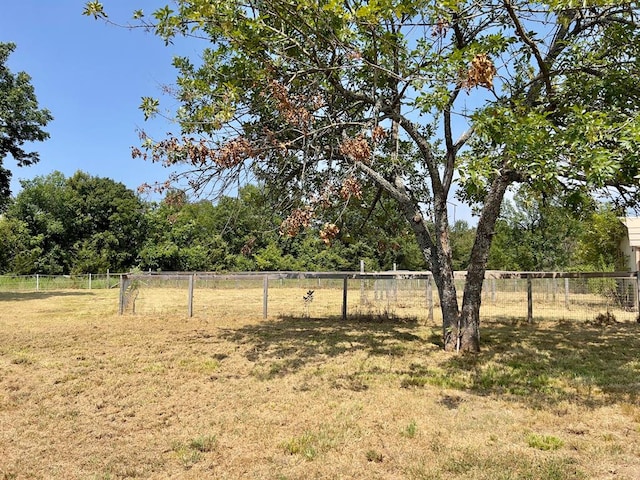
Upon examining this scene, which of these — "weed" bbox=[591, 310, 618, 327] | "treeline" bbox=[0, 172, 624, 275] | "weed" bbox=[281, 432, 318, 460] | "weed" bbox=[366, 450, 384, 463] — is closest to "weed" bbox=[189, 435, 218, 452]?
"weed" bbox=[281, 432, 318, 460]

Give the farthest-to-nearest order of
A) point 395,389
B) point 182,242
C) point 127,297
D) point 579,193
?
point 182,242 < point 127,297 < point 395,389 < point 579,193

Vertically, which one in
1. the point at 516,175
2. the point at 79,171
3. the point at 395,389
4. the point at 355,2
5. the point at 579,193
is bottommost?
the point at 395,389

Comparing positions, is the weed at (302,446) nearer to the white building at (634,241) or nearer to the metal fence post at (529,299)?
the metal fence post at (529,299)

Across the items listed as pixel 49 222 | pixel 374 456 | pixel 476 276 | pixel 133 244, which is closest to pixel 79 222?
pixel 49 222

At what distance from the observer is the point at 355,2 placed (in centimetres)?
661

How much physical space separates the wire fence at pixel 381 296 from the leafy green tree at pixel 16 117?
1292cm

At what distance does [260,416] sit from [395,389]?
1.77 metres

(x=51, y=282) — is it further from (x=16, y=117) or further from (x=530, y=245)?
(x=530, y=245)

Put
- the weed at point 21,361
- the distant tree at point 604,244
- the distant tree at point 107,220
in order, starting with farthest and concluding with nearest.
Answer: the distant tree at point 107,220
the distant tree at point 604,244
the weed at point 21,361

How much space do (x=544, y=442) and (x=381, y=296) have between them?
10834mm

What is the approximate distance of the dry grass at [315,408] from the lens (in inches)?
133

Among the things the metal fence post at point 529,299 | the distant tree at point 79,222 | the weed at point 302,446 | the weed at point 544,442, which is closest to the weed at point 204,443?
the weed at point 302,446

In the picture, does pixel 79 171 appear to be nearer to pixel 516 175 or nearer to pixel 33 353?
pixel 33 353

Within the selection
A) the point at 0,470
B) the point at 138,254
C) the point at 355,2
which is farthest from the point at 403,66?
the point at 138,254
